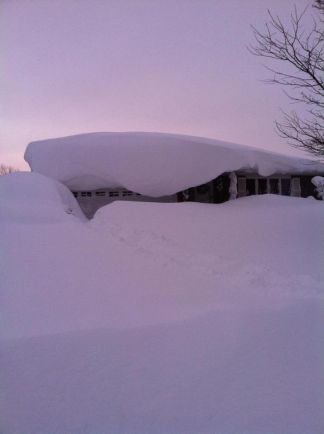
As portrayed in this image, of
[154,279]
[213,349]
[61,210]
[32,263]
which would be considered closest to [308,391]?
[213,349]

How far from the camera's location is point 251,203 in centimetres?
1259

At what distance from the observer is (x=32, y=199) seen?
347 inches

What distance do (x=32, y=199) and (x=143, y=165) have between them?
420 cm

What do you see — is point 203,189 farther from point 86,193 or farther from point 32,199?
point 32,199

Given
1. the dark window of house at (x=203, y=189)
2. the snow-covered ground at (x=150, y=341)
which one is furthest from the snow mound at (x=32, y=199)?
the dark window of house at (x=203, y=189)

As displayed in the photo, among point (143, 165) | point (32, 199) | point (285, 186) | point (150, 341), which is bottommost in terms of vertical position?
point (150, 341)

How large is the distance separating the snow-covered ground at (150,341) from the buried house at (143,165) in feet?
17.3

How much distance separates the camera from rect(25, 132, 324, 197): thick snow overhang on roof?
11977mm

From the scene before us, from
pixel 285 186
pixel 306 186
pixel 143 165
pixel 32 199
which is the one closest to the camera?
pixel 32 199

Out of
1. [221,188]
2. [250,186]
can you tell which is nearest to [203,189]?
[221,188]

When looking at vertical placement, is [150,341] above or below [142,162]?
below

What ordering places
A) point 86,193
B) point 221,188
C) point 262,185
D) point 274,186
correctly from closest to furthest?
point 86,193, point 221,188, point 262,185, point 274,186

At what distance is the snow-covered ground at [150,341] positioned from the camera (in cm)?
299

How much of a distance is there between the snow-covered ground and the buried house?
5.27 metres
